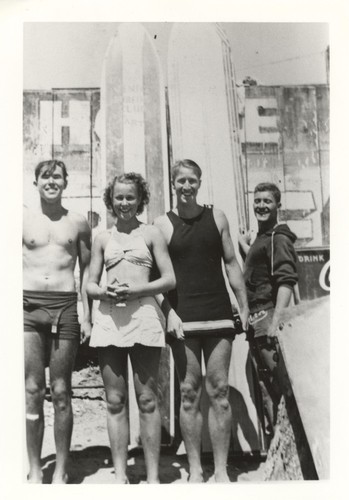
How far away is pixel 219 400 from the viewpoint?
3.27 m

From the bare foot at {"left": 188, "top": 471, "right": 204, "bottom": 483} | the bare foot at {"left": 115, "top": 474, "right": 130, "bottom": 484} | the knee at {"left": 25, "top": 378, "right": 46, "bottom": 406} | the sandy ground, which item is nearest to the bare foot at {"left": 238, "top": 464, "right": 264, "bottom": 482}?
the sandy ground

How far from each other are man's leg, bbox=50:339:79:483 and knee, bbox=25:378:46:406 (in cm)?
7

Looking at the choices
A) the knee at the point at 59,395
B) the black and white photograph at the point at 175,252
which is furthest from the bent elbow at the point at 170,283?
the knee at the point at 59,395

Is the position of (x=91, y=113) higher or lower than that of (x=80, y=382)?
higher

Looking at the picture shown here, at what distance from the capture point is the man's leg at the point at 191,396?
10.6 ft

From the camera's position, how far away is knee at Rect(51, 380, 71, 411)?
3.22 m

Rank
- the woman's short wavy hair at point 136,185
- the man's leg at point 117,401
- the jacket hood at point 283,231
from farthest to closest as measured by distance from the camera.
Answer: the jacket hood at point 283,231, the woman's short wavy hair at point 136,185, the man's leg at point 117,401

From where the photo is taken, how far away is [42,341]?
3287 mm

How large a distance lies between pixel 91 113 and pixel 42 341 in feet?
4.35

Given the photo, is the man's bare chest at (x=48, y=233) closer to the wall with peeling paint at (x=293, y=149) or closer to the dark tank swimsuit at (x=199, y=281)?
the dark tank swimsuit at (x=199, y=281)

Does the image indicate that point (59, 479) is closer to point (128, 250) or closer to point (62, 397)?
point (62, 397)
